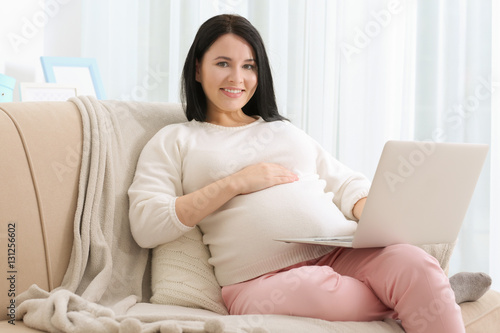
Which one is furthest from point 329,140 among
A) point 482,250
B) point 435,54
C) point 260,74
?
point 260,74

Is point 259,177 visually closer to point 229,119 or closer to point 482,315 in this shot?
point 229,119

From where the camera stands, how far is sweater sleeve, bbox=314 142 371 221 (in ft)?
5.09

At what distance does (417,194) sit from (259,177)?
0.42 meters

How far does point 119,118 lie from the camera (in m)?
1.56

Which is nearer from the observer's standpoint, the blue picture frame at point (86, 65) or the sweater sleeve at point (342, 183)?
the sweater sleeve at point (342, 183)

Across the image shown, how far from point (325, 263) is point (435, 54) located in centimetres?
164

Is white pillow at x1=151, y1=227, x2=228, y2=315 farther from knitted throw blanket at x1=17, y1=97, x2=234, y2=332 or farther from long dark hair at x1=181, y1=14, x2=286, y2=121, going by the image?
long dark hair at x1=181, y1=14, x2=286, y2=121

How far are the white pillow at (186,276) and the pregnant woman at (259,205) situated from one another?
0.09 ft

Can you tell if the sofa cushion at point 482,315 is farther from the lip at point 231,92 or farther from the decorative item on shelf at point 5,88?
the decorative item on shelf at point 5,88

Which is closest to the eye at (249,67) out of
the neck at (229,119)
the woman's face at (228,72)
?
the woman's face at (228,72)

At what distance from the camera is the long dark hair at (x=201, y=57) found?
5.41 ft

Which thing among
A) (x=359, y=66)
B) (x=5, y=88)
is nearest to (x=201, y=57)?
(x=5, y=88)

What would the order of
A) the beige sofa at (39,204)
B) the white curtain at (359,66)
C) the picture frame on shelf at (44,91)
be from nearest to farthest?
the beige sofa at (39,204), the picture frame on shelf at (44,91), the white curtain at (359,66)

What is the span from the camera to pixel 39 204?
1.31m
